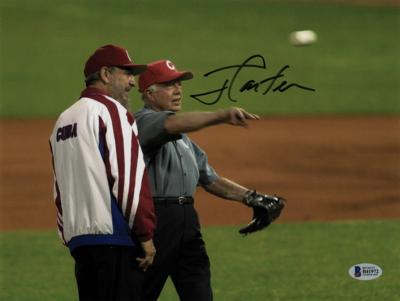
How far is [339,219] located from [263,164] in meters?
4.02

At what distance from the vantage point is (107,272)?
5090 mm

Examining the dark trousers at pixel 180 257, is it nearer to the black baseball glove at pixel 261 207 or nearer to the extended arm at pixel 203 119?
the black baseball glove at pixel 261 207

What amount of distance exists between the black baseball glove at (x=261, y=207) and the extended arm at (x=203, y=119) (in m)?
1.20

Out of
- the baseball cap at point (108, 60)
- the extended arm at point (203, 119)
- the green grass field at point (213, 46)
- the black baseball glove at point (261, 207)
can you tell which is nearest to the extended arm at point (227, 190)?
the black baseball glove at point (261, 207)

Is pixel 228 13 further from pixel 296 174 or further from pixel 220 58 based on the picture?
pixel 296 174

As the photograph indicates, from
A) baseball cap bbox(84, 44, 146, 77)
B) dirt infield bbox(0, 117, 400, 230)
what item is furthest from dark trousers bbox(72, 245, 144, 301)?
dirt infield bbox(0, 117, 400, 230)

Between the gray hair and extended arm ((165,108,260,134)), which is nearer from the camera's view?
extended arm ((165,108,260,134))

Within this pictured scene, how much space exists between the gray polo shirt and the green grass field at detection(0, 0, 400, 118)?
600 inches

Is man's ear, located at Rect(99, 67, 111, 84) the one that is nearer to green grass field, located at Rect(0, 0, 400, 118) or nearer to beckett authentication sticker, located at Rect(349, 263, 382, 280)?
beckett authentication sticker, located at Rect(349, 263, 382, 280)

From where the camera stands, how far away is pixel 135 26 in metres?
30.8

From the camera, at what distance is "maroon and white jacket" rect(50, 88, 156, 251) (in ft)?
16.3

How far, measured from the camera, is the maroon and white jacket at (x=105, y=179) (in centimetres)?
497

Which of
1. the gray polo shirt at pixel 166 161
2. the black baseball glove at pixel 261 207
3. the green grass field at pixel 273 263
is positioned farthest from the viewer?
the green grass field at pixel 273 263

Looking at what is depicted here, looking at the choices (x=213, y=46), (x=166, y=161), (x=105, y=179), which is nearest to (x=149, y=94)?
(x=166, y=161)
